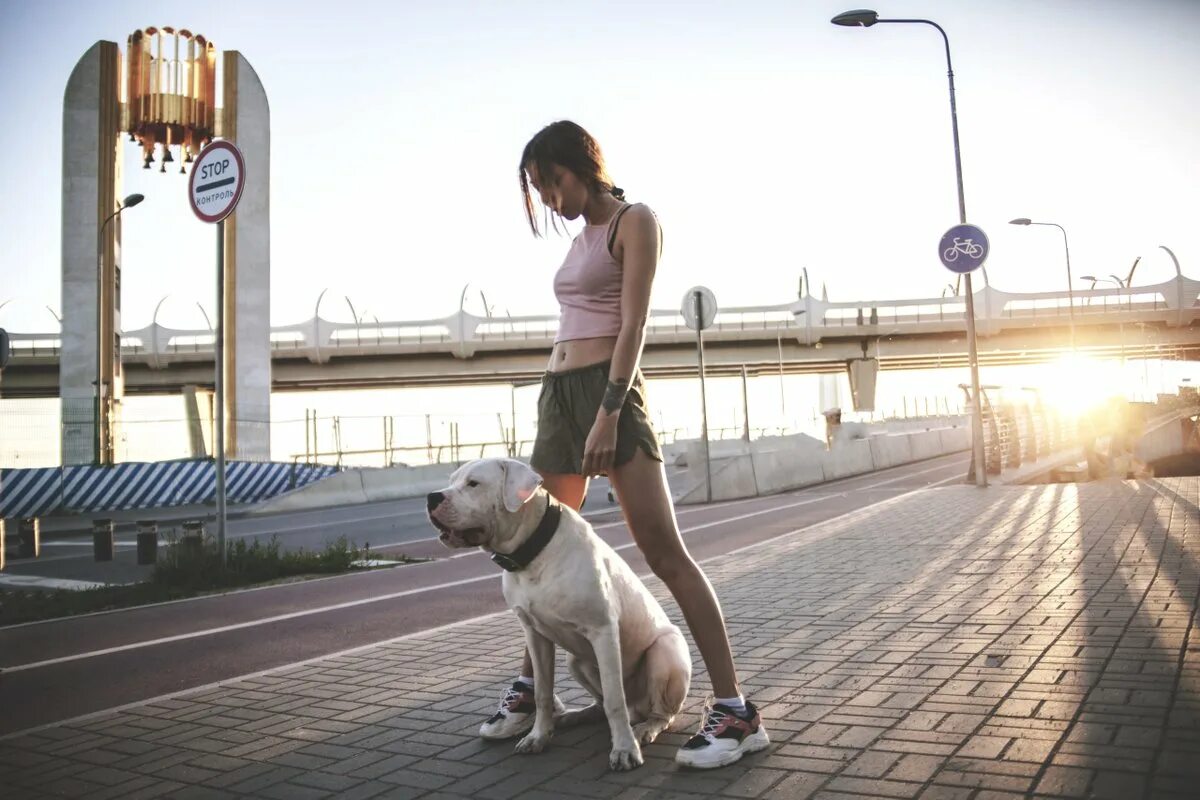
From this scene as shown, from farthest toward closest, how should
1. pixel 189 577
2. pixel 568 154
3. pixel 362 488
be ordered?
pixel 362 488 < pixel 189 577 < pixel 568 154

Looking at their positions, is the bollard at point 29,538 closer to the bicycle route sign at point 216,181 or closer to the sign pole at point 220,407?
the sign pole at point 220,407

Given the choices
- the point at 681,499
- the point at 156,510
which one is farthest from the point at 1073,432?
the point at 156,510

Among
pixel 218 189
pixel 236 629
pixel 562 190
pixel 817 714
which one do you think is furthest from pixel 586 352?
pixel 218 189

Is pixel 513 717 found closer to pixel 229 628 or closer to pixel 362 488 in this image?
pixel 229 628

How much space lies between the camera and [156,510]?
71.3 ft

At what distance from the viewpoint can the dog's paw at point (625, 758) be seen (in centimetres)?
335

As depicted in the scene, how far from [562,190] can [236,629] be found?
15.8 feet

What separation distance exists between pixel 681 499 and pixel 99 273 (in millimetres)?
17775

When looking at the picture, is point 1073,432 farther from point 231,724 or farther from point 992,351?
point 992,351

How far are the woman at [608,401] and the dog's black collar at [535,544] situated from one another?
26 cm

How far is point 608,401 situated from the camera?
356 cm

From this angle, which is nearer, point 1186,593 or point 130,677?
point 130,677

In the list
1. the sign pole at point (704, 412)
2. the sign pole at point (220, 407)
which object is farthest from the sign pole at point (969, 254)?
the sign pole at point (220, 407)

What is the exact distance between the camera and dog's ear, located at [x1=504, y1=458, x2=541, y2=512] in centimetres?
329
